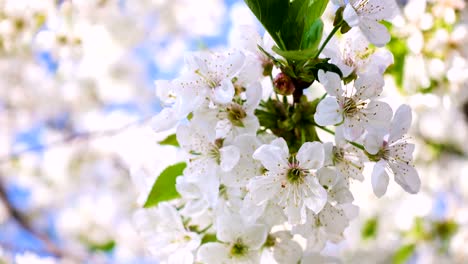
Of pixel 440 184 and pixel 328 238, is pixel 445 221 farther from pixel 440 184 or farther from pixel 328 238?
pixel 328 238

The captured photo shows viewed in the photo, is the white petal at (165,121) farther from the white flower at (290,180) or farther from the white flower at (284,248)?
the white flower at (284,248)

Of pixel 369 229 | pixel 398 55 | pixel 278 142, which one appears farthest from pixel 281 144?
pixel 369 229

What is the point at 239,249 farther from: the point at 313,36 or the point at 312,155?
the point at 313,36

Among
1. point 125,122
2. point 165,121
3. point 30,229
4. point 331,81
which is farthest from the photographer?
point 125,122

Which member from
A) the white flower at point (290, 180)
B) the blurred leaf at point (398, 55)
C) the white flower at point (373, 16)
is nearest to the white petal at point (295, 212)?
the white flower at point (290, 180)

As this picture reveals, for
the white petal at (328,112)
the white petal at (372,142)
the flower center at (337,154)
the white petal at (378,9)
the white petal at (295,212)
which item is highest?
the white petal at (378,9)
